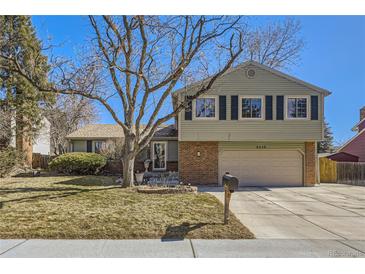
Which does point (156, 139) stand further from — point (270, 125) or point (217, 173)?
point (270, 125)

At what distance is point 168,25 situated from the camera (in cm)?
977

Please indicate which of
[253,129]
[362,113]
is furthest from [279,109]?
[362,113]

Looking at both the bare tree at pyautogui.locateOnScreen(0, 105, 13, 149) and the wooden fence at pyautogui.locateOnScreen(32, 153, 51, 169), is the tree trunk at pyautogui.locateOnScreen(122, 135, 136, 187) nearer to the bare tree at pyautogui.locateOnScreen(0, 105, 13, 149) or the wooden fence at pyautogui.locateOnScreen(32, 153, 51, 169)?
the bare tree at pyautogui.locateOnScreen(0, 105, 13, 149)

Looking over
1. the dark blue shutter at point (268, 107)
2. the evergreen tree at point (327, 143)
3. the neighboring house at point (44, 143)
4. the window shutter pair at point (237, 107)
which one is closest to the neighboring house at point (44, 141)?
the neighboring house at point (44, 143)

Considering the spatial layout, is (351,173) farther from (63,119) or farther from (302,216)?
(63,119)

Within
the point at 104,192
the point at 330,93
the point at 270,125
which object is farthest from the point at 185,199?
the point at 330,93

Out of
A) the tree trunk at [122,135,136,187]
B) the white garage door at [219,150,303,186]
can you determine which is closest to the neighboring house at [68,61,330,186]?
the white garage door at [219,150,303,186]

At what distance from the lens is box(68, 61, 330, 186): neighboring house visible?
13891mm

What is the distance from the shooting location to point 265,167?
14531 millimetres

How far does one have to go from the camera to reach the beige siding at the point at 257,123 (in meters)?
13.8

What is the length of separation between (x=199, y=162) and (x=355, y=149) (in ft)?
40.5

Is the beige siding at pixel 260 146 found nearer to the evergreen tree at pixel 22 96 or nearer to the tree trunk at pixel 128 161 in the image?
the tree trunk at pixel 128 161

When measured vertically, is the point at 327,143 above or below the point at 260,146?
above

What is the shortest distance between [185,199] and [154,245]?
3548 mm
